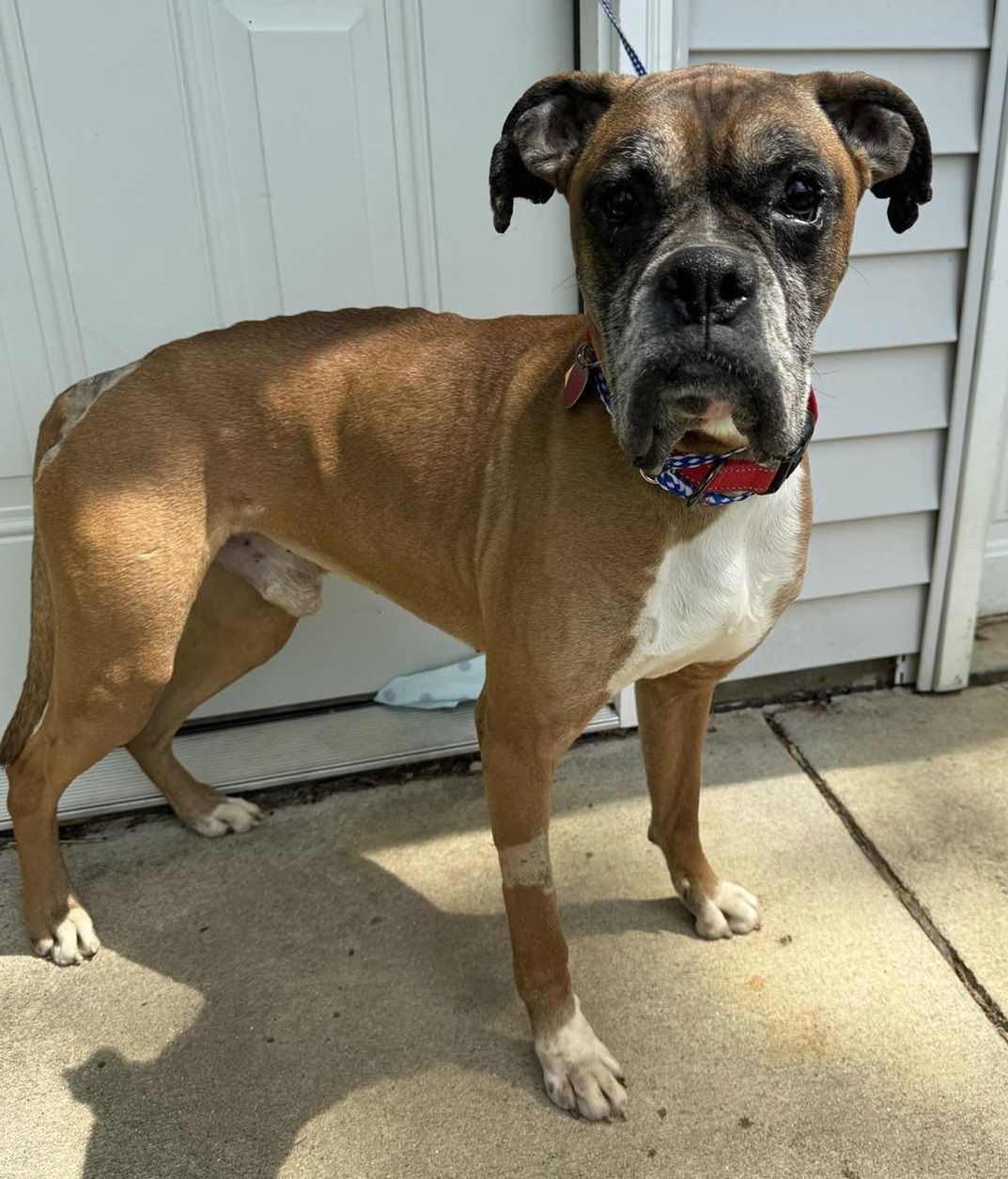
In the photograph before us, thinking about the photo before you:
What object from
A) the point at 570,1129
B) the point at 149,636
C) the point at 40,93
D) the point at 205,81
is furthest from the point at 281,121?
the point at 570,1129

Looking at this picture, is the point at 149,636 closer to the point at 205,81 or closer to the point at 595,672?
the point at 595,672

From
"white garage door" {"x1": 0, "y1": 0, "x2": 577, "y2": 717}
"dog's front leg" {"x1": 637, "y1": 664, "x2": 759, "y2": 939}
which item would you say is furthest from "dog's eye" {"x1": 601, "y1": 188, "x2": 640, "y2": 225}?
"white garage door" {"x1": 0, "y1": 0, "x2": 577, "y2": 717}

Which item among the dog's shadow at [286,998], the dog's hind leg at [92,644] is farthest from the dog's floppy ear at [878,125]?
the dog's shadow at [286,998]

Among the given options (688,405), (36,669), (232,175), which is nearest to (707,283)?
(688,405)

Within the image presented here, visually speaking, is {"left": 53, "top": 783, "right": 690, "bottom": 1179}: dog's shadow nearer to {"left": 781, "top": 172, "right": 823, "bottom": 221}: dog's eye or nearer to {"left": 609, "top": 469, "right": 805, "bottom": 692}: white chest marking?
{"left": 609, "top": 469, "right": 805, "bottom": 692}: white chest marking

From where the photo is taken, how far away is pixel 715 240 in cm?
150

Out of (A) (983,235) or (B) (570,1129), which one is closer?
(B) (570,1129)

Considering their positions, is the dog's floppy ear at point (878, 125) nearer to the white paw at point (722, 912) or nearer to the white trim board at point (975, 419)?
the white trim board at point (975, 419)

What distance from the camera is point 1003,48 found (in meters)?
2.73

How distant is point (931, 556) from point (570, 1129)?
215 cm

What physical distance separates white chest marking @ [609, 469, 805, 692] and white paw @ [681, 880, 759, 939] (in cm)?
72

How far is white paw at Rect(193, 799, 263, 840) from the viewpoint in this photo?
283 cm

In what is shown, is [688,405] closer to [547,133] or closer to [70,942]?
[547,133]

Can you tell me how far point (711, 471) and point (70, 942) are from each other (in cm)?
186
